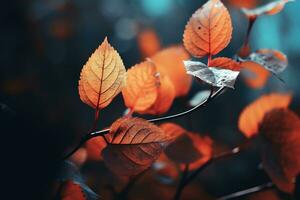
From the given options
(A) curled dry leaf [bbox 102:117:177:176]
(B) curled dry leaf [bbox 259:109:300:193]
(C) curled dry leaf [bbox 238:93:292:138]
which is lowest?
(B) curled dry leaf [bbox 259:109:300:193]

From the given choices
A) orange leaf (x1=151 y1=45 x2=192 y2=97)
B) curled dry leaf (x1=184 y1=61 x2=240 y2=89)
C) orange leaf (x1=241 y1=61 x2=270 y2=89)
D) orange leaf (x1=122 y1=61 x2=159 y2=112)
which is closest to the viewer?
curled dry leaf (x1=184 y1=61 x2=240 y2=89)

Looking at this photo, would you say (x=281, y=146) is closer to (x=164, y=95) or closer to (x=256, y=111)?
(x=256, y=111)

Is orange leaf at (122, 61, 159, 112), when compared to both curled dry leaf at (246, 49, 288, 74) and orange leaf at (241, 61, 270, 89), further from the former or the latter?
orange leaf at (241, 61, 270, 89)

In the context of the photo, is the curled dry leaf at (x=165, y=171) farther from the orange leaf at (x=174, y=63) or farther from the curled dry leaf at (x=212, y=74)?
the curled dry leaf at (x=212, y=74)

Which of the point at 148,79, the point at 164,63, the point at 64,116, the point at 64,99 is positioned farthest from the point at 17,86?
the point at 148,79

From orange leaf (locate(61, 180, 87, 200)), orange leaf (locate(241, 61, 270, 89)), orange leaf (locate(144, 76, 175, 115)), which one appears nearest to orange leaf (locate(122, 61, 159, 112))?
orange leaf (locate(144, 76, 175, 115))

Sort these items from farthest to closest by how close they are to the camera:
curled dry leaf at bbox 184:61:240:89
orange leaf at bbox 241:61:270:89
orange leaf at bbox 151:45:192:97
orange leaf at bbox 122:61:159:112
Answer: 1. orange leaf at bbox 241:61:270:89
2. orange leaf at bbox 151:45:192:97
3. orange leaf at bbox 122:61:159:112
4. curled dry leaf at bbox 184:61:240:89

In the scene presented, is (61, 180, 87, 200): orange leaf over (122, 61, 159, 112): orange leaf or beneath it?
beneath

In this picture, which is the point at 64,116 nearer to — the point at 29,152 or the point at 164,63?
the point at 164,63
